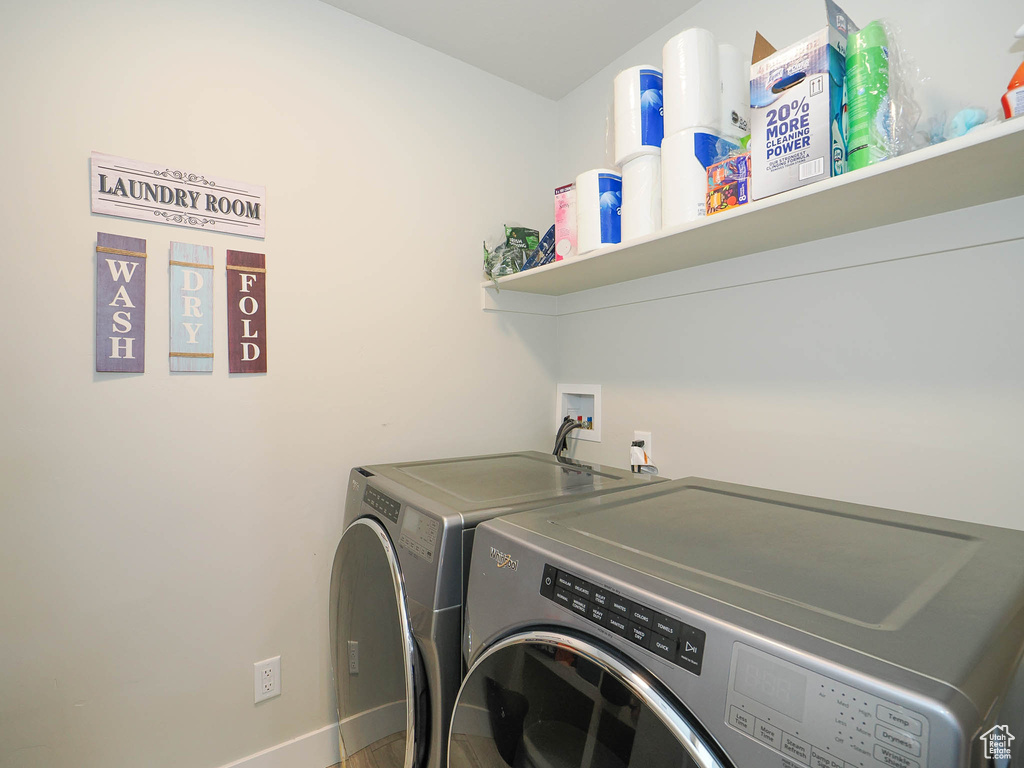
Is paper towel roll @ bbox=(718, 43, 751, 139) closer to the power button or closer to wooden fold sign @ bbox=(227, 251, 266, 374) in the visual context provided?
the power button

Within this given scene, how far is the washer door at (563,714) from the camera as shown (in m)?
0.52

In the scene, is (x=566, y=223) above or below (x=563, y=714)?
above

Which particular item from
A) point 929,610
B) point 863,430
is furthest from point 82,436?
point 863,430

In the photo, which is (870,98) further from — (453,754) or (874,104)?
(453,754)

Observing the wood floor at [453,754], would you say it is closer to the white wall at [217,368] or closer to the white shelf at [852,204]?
the white wall at [217,368]

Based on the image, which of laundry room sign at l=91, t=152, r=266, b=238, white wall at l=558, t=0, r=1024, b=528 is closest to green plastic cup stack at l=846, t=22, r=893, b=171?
white wall at l=558, t=0, r=1024, b=528

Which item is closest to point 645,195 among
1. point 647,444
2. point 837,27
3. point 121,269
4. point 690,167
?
point 690,167

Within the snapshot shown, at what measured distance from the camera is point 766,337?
4.23 ft

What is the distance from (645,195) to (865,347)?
2.03 ft

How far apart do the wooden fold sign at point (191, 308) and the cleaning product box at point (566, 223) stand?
38.7 inches

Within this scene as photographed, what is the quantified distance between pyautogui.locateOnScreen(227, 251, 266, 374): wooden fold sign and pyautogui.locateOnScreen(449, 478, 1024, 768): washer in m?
0.93

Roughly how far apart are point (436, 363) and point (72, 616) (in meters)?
1.14

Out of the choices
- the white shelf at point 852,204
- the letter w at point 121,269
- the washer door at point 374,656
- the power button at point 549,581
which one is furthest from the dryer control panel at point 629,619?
the letter w at point 121,269

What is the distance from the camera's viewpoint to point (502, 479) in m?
1.28
